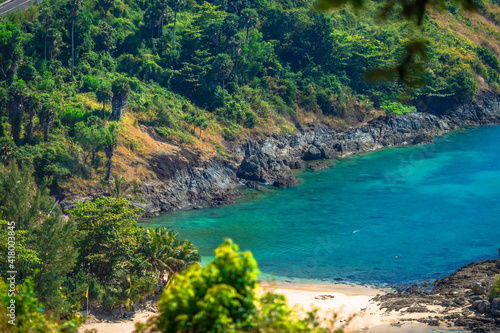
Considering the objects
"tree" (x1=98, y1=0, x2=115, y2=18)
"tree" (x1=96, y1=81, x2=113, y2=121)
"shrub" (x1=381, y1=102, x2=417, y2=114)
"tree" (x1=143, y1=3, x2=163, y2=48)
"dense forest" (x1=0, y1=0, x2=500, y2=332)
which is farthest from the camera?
"shrub" (x1=381, y1=102, x2=417, y2=114)

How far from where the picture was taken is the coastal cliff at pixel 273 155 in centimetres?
6394

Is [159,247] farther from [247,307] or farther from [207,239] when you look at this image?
[247,307]

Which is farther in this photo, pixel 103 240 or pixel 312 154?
pixel 312 154

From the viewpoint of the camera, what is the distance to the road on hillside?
76188 mm

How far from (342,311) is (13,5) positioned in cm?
7025

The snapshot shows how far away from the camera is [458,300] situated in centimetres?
3809

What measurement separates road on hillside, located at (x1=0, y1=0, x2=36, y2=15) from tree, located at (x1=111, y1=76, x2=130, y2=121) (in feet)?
79.5

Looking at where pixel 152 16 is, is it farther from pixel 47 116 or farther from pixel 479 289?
pixel 479 289

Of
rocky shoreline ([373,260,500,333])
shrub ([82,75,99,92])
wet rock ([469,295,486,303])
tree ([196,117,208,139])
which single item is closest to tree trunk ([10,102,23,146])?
shrub ([82,75,99,92])

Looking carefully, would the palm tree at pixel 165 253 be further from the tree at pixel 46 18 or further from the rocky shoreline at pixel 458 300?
the tree at pixel 46 18

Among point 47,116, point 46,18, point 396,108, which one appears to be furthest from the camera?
point 396,108

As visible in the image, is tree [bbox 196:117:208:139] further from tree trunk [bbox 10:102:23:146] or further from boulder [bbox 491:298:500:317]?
boulder [bbox 491:298:500:317]

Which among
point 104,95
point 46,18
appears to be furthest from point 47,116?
point 46,18

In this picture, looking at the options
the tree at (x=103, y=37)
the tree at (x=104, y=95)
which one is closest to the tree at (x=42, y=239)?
the tree at (x=104, y=95)
